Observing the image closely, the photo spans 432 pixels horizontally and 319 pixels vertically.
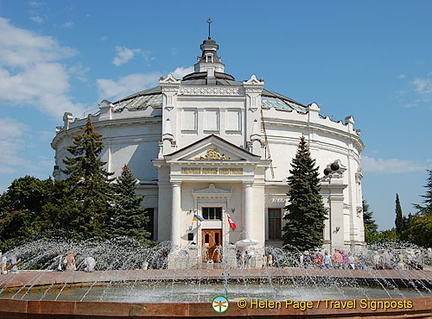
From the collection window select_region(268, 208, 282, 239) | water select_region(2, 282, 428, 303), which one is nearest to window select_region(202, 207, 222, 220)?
window select_region(268, 208, 282, 239)

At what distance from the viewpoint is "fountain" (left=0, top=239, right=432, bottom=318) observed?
34.8 feet

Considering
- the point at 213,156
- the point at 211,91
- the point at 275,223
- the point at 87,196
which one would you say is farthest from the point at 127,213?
the point at 211,91

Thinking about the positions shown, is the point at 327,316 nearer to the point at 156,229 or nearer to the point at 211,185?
the point at 211,185

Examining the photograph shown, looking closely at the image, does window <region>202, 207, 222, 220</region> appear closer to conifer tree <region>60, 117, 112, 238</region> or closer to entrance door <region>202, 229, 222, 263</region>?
entrance door <region>202, 229, 222, 263</region>

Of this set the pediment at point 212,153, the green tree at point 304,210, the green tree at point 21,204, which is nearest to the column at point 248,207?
the pediment at point 212,153

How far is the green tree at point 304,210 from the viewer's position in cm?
3678

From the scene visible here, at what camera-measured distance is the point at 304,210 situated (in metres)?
37.1

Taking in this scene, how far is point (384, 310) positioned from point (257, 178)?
27306 millimetres

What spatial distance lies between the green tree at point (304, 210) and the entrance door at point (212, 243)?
16.2 ft

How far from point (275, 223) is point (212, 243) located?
649 centimetres

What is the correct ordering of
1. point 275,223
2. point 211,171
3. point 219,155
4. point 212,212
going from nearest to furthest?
1. point 211,171
2. point 219,155
3. point 212,212
4. point 275,223

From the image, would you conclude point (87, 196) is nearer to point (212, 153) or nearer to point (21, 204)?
point (212, 153)

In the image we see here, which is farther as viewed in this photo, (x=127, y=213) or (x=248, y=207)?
(x=248, y=207)

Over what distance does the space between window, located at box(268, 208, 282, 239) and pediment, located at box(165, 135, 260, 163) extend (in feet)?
21.1
